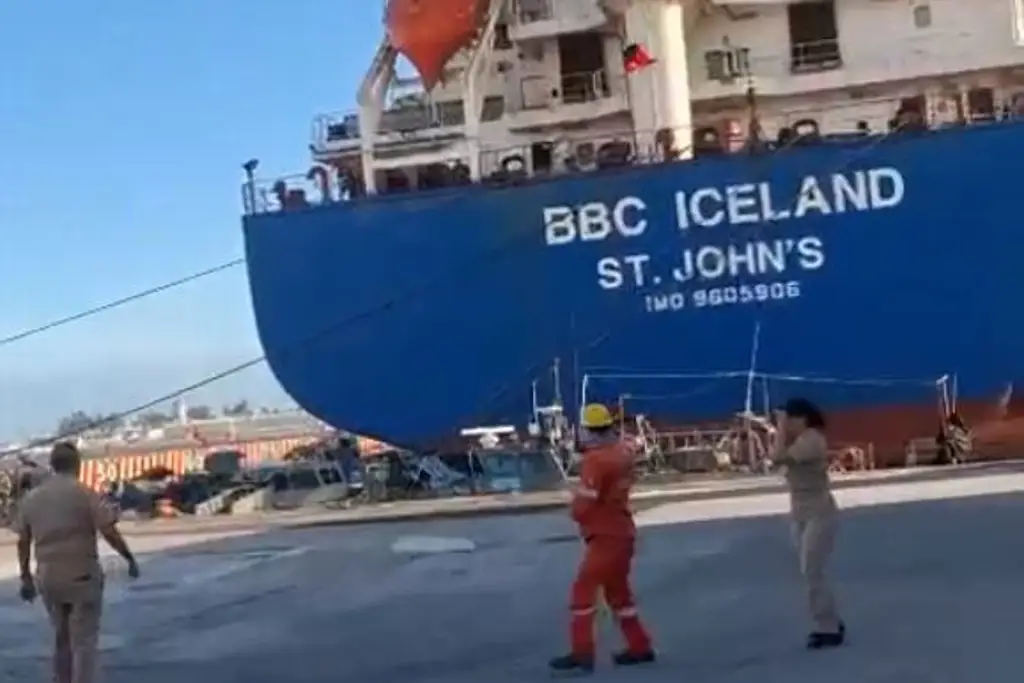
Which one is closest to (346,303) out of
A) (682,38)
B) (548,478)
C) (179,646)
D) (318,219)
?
(318,219)

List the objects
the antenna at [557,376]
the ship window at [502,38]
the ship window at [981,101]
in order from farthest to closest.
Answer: the ship window at [502,38]
the ship window at [981,101]
the antenna at [557,376]

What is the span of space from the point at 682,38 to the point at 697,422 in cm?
570

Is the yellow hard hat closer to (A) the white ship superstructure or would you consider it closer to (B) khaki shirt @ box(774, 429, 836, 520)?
(B) khaki shirt @ box(774, 429, 836, 520)

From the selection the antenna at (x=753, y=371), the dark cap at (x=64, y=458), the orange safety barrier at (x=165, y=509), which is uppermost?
the dark cap at (x=64, y=458)

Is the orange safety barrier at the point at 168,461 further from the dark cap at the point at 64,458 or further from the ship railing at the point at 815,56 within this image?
the dark cap at the point at 64,458

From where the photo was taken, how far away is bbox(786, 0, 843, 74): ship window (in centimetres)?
2650

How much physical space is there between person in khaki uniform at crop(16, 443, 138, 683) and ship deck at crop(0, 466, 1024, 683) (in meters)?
1.77

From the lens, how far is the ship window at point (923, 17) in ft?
86.0

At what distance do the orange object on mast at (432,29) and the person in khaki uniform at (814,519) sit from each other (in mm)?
18363

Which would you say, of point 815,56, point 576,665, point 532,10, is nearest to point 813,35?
→ point 815,56

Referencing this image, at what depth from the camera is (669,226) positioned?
24547 millimetres

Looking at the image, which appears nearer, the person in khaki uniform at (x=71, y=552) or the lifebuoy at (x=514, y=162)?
the person in khaki uniform at (x=71, y=552)

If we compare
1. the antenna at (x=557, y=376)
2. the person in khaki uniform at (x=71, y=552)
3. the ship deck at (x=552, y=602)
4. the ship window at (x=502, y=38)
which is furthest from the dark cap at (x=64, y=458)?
the ship window at (x=502, y=38)

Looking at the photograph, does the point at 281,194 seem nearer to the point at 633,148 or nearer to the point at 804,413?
the point at 633,148
